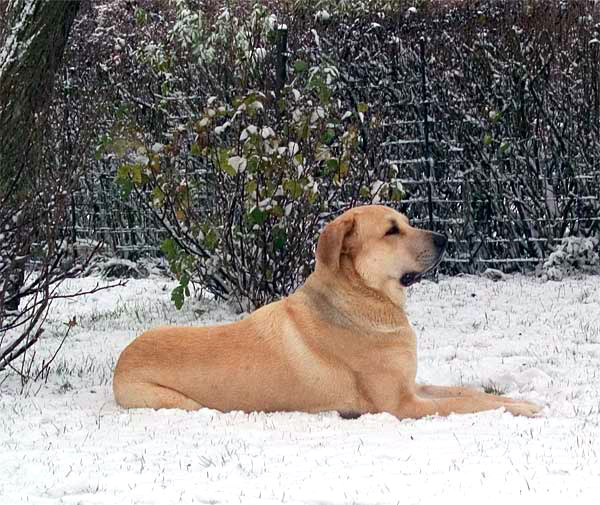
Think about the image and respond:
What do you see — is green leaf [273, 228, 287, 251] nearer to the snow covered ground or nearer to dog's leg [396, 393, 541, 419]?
the snow covered ground

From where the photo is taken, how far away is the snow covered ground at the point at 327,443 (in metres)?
3.47

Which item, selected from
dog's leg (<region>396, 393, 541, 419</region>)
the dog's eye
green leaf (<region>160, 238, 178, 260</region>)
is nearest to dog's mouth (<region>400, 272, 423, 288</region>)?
the dog's eye

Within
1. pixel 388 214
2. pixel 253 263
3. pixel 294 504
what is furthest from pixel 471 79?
pixel 294 504

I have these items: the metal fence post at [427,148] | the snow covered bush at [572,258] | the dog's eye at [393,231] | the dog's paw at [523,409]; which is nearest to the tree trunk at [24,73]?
the dog's eye at [393,231]

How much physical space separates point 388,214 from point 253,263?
277 cm

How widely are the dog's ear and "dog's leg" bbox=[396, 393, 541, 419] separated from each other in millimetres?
833

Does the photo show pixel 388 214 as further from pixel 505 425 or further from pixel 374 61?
pixel 374 61

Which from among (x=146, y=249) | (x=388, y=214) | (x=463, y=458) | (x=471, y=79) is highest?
(x=471, y=79)

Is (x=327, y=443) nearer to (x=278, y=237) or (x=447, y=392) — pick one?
(x=447, y=392)

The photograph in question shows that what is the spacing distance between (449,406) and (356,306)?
2.38 ft

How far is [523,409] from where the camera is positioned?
4.68 metres

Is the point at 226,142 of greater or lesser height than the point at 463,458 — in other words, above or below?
above

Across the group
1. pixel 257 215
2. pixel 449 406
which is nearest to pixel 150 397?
pixel 449 406

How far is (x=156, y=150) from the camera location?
24.7 ft
